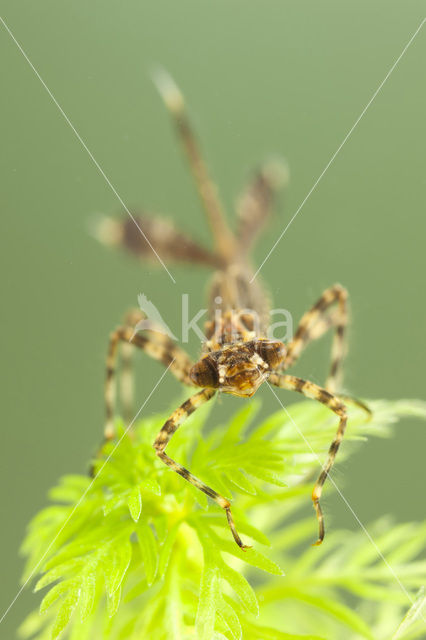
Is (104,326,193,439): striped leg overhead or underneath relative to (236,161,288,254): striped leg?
underneath

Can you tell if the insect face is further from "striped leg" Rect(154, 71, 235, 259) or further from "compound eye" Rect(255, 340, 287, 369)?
"striped leg" Rect(154, 71, 235, 259)

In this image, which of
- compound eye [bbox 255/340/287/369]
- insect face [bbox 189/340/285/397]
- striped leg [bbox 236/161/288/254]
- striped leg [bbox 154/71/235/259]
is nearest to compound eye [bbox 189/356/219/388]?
insect face [bbox 189/340/285/397]

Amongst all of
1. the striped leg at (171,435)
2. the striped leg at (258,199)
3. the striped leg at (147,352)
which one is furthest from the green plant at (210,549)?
the striped leg at (258,199)

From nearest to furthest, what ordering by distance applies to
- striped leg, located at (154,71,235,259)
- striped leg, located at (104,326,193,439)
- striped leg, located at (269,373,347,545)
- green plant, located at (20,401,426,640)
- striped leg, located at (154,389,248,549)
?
green plant, located at (20,401,426,640), striped leg, located at (154,389,248,549), striped leg, located at (269,373,347,545), striped leg, located at (104,326,193,439), striped leg, located at (154,71,235,259)

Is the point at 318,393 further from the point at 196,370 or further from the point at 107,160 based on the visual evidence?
the point at 107,160

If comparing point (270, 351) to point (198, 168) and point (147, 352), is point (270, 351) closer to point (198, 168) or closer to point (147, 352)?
point (147, 352)

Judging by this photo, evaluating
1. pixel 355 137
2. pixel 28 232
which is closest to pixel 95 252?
pixel 28 232
